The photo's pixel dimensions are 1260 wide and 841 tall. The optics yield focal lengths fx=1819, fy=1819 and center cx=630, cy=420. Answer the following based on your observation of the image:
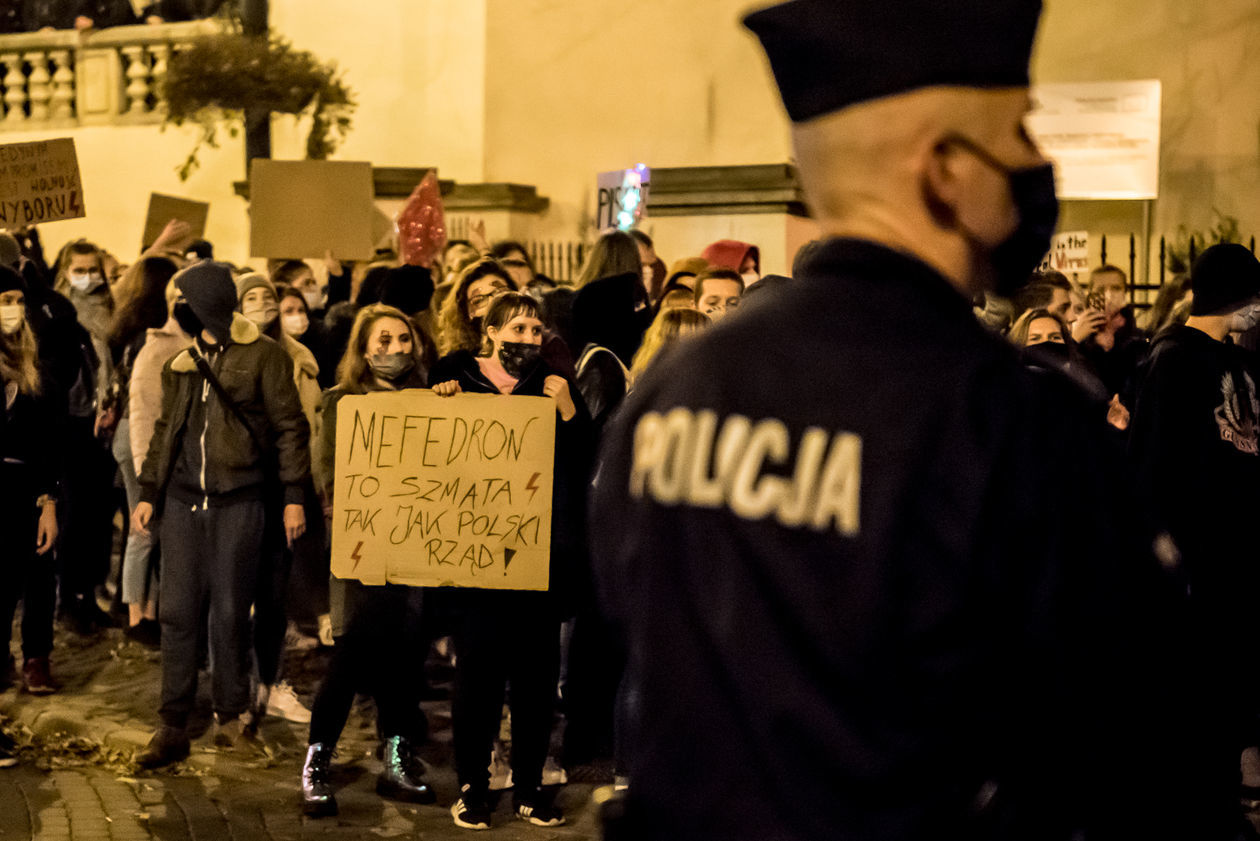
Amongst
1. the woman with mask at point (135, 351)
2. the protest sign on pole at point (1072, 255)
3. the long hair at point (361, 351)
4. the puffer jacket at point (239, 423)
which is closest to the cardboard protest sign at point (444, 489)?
the long hair at point (361, 351)

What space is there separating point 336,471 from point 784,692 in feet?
16.0

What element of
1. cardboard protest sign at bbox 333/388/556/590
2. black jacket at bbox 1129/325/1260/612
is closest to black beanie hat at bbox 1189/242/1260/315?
black jacket at bbox 1129/325/1260/612

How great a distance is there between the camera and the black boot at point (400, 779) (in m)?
6.70

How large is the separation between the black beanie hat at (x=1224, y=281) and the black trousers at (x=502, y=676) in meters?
2.60

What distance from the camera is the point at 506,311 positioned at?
6.45 meters

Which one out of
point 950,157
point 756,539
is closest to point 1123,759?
point 756,539

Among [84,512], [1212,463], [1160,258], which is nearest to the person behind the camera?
[1212,463]

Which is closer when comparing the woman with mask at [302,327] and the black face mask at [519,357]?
the black face mask at [519,357]

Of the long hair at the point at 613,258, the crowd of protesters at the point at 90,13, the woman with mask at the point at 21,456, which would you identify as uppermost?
the crowd of protesters at the point at 90,13

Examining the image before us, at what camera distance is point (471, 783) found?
6.38 meters

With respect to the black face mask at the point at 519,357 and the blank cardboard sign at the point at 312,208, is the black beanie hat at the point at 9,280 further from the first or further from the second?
the blank cardboard sign at the point at 312,208

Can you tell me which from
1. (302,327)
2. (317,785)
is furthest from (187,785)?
(302,327)

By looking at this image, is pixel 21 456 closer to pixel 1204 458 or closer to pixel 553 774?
pixel 553 774

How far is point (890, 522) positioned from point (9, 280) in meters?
6.71
